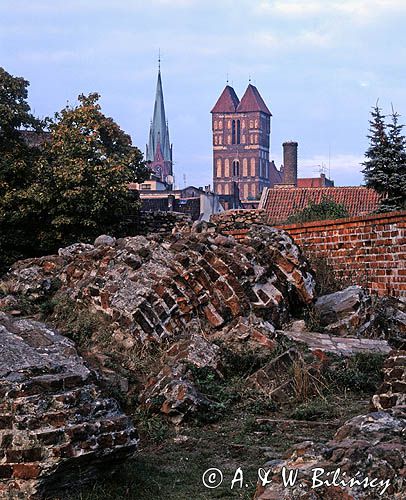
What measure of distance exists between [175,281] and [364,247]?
4.43 m

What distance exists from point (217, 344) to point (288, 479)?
16.4ft

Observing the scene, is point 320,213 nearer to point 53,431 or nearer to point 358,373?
point 358,373

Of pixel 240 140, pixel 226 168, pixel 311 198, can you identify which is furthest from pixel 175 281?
pixel 226 168

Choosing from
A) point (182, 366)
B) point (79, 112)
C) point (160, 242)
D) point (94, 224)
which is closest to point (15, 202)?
point (94, 224)

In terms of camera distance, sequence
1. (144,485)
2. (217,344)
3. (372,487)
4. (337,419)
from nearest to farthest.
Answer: (372,487) < (144,485) < (337,419) < (217,344)

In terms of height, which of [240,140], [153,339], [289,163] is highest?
[240,140]

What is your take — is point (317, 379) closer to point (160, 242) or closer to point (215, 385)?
point (215, 385)

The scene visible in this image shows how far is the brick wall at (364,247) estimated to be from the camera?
40.5ft

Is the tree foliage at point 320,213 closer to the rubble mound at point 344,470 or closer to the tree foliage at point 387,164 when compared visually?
the tree foliage at point 387,164

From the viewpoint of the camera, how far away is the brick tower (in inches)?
5674

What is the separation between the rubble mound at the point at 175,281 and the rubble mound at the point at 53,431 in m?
3.76

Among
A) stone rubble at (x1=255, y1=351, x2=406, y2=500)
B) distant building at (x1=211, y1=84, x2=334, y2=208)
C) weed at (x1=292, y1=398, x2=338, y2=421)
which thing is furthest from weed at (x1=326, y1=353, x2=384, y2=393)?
distant building at (x1=211, y1=84, x2=334, y2=208)

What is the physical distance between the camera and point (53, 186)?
63.3 feet

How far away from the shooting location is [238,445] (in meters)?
6.48
